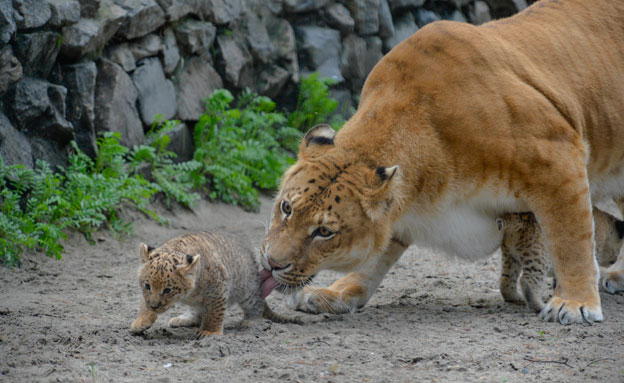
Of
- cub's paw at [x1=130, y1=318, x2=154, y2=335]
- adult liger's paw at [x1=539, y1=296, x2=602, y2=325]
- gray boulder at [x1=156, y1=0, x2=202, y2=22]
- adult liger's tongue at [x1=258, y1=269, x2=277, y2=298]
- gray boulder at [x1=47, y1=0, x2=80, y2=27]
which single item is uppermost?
gray boulder at [x1=47, y1=0, x2=80, y2=27]

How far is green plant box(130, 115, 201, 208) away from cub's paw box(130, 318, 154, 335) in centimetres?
411

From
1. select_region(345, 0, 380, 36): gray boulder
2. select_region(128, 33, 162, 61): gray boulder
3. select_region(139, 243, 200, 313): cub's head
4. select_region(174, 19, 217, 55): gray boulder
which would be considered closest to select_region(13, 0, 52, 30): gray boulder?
select_region(128, 33, 162, 61): gray boulder

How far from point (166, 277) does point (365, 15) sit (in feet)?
30.3

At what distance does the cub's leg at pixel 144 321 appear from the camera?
5223mm

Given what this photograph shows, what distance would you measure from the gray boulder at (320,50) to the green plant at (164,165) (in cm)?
→ 350

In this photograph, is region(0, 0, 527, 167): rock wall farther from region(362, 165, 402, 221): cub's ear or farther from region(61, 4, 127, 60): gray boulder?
region(362, 165, 402, 221): cub's ear

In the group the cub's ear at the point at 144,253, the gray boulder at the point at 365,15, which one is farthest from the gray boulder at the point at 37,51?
the gray boulder at the point at 365,15

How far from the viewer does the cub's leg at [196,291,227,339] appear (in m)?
5.36

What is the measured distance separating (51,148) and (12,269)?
1705 millimetres

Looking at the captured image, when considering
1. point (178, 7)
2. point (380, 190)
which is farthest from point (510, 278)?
point (178, 7)

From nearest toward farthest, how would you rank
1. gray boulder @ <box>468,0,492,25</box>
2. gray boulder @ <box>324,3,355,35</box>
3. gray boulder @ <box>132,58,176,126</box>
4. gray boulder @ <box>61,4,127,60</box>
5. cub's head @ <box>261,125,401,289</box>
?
cub's head @ <box>261,125,401,289</box> → gray boulder @ <box>61,4,127,60</box> → gray boulder @ <box>132,58,176,126</box> → gray boulder @ <box>324,3,355,35</box> → gray boulder @ <box>468,0,492,25</box>

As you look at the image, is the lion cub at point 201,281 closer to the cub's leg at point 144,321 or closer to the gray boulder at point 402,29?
the cub's leg at point 144,321

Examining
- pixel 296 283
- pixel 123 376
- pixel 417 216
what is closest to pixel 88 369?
pixel 123 376

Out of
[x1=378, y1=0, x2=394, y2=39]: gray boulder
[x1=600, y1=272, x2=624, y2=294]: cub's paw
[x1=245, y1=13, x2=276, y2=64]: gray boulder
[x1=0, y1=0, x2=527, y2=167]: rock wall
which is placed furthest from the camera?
[x1=378, y1=0, x2=394, y2=39]: gray boulder
